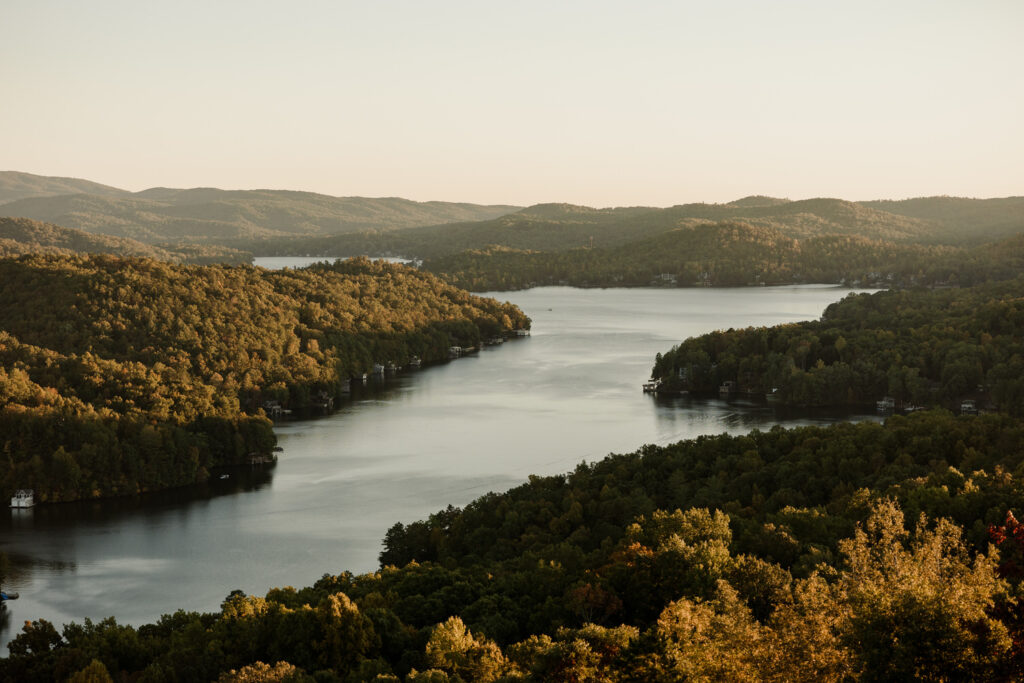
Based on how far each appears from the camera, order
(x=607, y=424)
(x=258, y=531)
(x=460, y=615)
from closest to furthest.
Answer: (x=460, y=615), (x=258, y=531), (x=607, y=424)

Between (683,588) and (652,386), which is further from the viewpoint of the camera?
(652,386)

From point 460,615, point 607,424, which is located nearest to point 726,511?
point 460,615

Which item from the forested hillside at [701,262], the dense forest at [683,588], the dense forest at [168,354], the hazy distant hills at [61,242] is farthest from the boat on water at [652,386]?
the hazy distant hills at [61,242]

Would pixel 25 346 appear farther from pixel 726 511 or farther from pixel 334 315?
pixel 726 511

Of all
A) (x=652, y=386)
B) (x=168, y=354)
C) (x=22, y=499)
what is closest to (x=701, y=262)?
(x=652, y=386)

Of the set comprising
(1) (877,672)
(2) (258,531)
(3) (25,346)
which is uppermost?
(3) (25,346)

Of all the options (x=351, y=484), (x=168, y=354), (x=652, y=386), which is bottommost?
(x=351, y=484)

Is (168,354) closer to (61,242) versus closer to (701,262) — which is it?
(61,242)

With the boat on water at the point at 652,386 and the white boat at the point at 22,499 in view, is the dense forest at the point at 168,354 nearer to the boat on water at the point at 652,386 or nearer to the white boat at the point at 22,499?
the white boat at the point at 22,499
